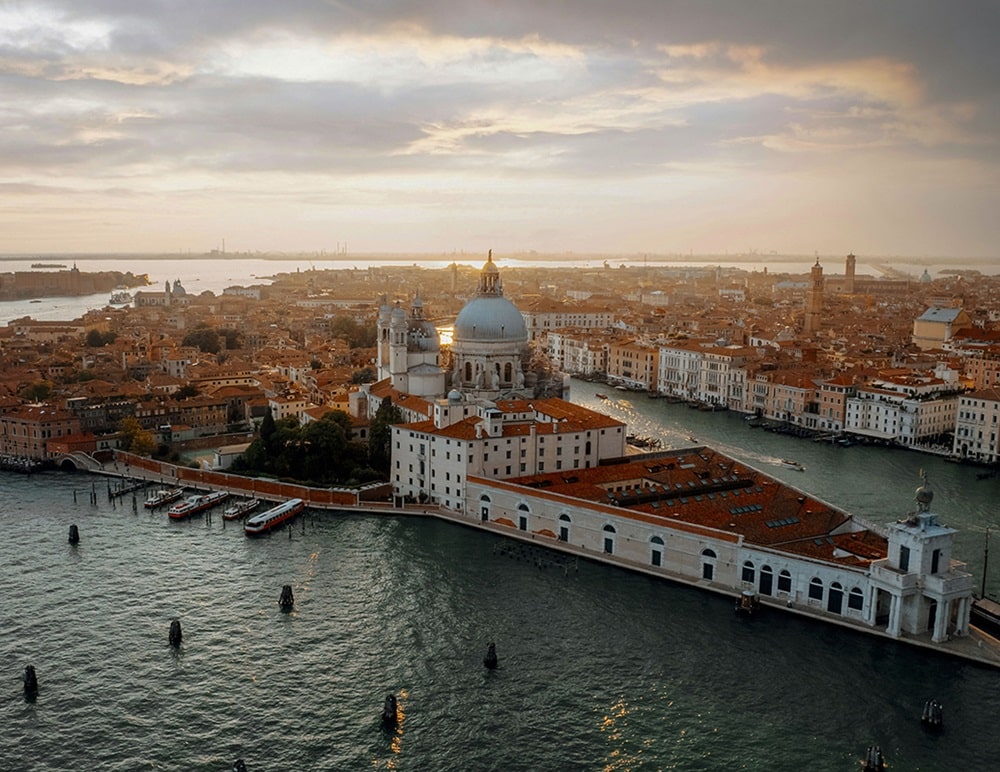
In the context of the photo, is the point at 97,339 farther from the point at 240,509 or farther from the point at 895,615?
the point at 895,615

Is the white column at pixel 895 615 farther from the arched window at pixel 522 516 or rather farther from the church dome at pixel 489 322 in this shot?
the church dome at pixel 489 322

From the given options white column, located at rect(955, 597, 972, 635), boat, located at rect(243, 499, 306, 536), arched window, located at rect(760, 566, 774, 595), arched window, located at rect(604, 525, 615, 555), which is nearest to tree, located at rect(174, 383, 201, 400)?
boat, located at rect(243, 499, 306, 536)

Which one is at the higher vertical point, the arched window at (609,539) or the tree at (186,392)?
the tree at (186,392)

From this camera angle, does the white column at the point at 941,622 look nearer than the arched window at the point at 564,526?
Yes

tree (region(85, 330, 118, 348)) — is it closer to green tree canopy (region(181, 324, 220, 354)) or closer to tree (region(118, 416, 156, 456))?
green tree canopy (region(181, 324, 220, 354))

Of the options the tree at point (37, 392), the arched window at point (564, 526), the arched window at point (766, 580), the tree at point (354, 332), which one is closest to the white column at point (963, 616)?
the arched window at point (766, 580)

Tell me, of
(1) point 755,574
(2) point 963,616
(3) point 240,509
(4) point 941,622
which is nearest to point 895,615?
(4) point 941,622

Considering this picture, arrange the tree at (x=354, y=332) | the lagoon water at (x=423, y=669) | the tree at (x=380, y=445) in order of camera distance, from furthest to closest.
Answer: the tree at (x=354, y=332), the tree at (x=380, y=445), the lagoon water at (x=423, y=669)

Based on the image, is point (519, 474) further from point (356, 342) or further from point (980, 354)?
point (356, 342)
